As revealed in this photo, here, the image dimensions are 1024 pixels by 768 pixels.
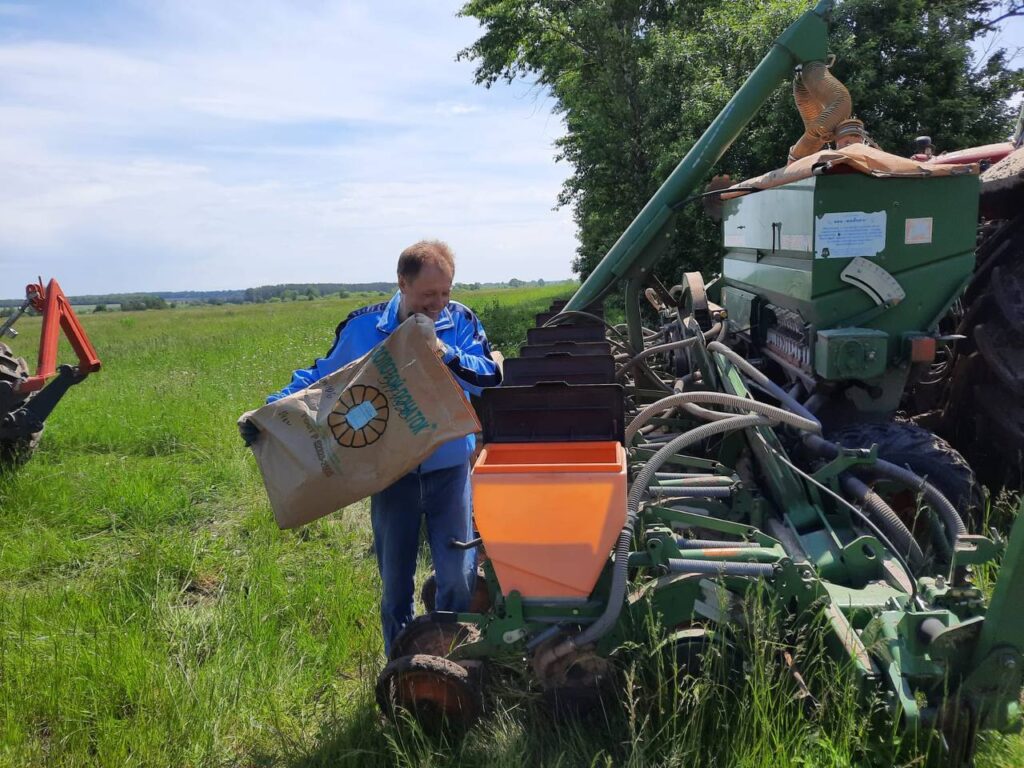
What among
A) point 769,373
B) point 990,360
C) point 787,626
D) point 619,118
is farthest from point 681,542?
point 619,118

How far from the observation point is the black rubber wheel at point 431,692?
7.41ft

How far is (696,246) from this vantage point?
12234mm

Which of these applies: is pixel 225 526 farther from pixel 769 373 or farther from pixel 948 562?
pixel 948 562

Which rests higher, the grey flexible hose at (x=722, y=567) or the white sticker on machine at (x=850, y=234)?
the white sticker on machine at (x=850, y=234)

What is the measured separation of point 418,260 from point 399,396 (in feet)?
1.70

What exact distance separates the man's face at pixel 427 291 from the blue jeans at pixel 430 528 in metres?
0.62

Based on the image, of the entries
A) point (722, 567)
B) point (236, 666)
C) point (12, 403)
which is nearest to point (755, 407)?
point (722, 567)

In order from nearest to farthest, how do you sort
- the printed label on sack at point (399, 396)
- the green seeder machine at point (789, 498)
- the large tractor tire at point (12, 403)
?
the green seeder machine at point (789, 498) → the printed label on sack at point (399, 396) → the large tractor tire at point (12, 403)

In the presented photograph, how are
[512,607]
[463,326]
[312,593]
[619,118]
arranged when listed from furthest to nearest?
1. [619,118]
2. [312,593]
3. [463,326]
4. [512,607]

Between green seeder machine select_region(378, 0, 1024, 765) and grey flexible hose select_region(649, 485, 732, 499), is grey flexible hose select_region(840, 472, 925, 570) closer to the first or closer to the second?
green seeder machine select_region(378, 0, 1024, 765)

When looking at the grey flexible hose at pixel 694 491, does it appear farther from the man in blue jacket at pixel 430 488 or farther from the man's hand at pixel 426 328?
the man's hand at pixel 426 328

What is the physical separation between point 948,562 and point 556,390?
1576 mm

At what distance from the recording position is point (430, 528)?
2971mm

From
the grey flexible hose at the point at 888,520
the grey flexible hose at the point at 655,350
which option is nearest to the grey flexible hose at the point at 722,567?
the grey flexible hose at the point at 888,520
